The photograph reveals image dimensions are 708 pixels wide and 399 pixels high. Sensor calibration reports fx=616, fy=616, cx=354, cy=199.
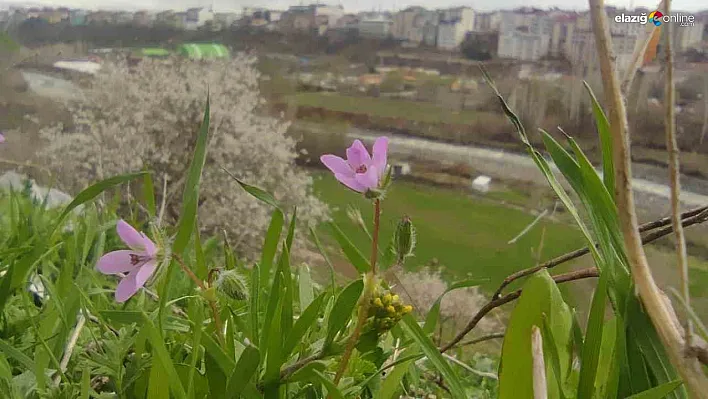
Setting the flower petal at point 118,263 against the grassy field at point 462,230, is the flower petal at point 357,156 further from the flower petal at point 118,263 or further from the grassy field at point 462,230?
the grassy field at point 462,230

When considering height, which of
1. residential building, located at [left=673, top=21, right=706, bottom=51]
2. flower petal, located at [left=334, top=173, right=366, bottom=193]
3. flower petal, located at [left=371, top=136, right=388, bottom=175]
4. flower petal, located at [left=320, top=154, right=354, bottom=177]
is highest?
residential building, located at [left=673, top=21, right=706, bottom=51]

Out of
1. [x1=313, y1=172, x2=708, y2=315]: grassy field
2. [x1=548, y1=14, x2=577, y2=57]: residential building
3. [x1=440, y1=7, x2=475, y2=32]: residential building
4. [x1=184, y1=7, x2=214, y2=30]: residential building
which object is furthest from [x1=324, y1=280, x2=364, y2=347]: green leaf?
[x1=184, y1=7, x2=214, y2=30]: residential building

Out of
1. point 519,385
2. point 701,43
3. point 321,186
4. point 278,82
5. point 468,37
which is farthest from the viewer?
point 321,186

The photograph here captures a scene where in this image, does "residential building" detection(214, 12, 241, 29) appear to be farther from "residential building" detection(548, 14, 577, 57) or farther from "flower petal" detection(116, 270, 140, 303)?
"flower petal" detection(116, 270, 140, 303)

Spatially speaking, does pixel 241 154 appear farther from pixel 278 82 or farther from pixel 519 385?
pixel 519 385

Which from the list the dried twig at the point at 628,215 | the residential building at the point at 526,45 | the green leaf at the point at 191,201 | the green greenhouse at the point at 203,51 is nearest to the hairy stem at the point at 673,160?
the dried twig at the point at 628,215

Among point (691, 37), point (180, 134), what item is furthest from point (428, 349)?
point (180, 134)

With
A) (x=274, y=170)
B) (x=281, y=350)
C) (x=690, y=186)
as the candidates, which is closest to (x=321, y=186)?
(x=274, y=170)

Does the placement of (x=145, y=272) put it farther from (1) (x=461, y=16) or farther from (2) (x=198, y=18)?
(2) (x=198, y=18)
